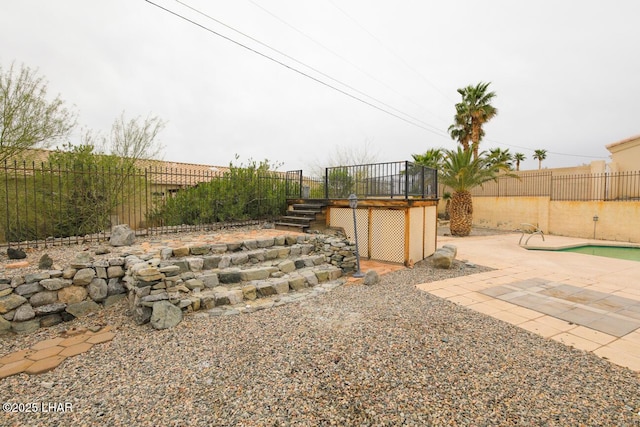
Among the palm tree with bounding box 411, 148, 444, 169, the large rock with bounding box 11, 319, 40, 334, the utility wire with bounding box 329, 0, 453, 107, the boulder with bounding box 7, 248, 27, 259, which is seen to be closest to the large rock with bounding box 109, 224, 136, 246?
the boulder with bounding box 7, 248, 27, 259

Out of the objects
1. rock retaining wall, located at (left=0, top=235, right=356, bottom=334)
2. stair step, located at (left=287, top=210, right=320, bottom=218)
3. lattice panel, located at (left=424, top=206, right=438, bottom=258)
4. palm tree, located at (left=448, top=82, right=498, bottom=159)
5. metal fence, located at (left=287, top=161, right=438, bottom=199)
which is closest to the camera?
rock retaining wall, located at (left=0, top=235, right=356, bottom=334)

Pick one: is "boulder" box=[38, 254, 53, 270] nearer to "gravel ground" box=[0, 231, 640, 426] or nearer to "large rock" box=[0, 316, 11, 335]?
"large rock" box=[0, 316, 11, 335]

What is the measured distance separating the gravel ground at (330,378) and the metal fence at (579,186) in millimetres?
12764

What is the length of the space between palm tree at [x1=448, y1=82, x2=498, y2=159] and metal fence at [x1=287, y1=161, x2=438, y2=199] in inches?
482

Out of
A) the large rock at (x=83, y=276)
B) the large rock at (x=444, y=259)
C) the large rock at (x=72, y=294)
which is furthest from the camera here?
the large rock at (x=444, y=259)

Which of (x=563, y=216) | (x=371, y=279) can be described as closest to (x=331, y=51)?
(x=371, y=279)

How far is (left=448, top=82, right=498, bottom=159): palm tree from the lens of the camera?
59.6 feet

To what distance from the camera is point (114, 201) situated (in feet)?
26.6

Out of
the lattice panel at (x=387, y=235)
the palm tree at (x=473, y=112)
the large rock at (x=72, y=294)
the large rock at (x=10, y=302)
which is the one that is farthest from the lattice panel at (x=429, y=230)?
the palm tree at (x=473, y=112)

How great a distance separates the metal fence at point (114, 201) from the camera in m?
6.89

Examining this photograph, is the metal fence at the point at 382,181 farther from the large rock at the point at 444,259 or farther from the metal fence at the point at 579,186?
the metal fence at the point at 579,186

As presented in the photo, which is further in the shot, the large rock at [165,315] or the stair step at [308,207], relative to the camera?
the stair step at [308,207]

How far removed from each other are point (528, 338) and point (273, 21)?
29.8 feet

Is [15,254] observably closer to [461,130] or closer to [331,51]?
[331,51]
